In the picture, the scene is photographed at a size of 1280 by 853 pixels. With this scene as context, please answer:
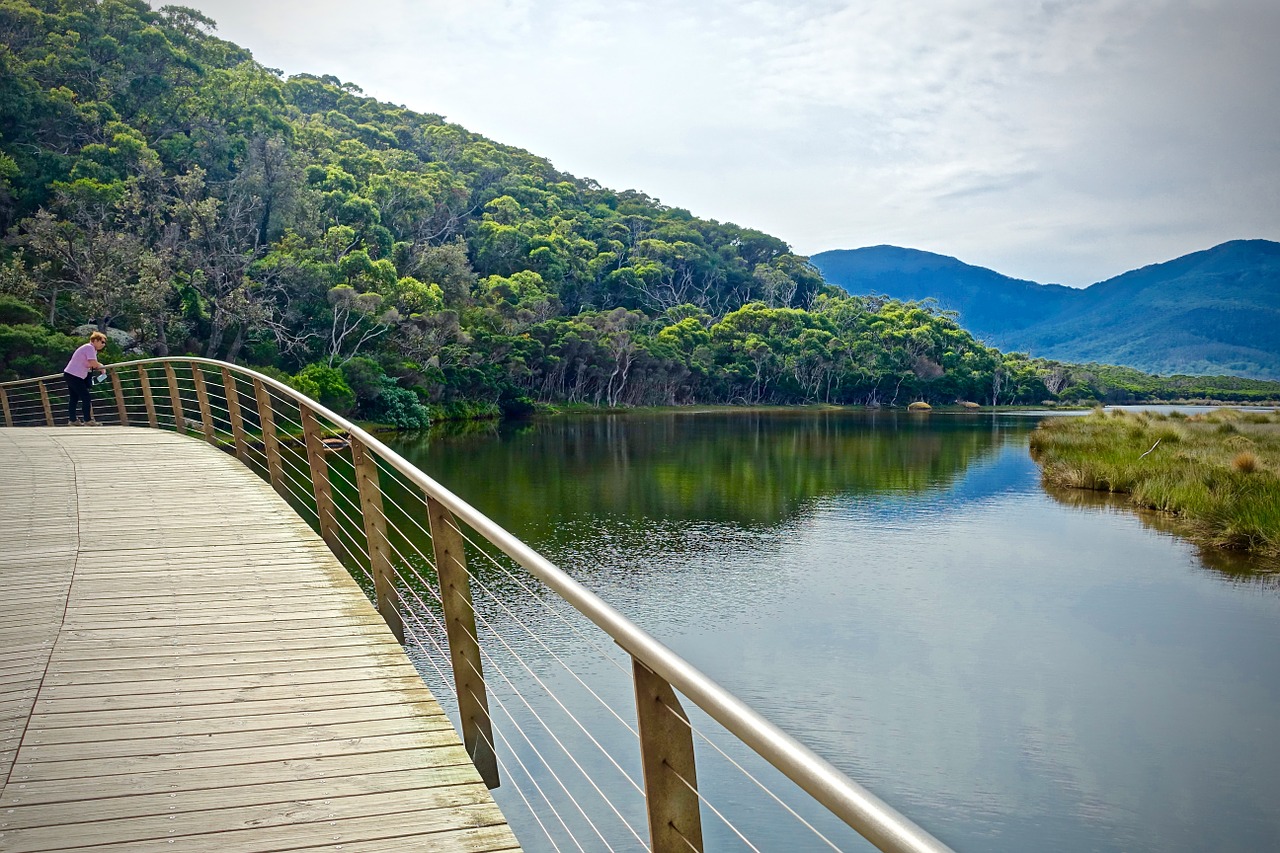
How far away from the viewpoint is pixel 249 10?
59562 mm

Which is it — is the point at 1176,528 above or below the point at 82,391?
below

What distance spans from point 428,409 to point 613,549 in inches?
1056

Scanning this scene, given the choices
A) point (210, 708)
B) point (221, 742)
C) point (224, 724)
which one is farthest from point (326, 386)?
point (221, 742)

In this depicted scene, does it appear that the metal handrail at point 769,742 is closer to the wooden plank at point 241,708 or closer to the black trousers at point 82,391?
the wooden plank at point 241,708

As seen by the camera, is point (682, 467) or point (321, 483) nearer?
point (321, 483)

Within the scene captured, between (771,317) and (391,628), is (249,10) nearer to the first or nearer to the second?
(771,317)

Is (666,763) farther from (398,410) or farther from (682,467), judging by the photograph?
(398,410)

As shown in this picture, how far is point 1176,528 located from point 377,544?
16279 millimetres

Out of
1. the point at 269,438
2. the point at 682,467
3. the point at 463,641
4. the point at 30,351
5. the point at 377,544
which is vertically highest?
the point at 30,351

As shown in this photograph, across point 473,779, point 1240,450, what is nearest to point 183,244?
point 1240,450

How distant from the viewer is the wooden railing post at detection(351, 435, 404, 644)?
14.2 ft

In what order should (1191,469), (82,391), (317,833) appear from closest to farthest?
(317,833) < (82,391) < (1191,469)

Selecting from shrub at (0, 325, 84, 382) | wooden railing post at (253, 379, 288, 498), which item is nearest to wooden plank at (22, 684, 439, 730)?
wooden railing post at (253, 379, 288, 498)

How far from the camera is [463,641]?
130 inches
